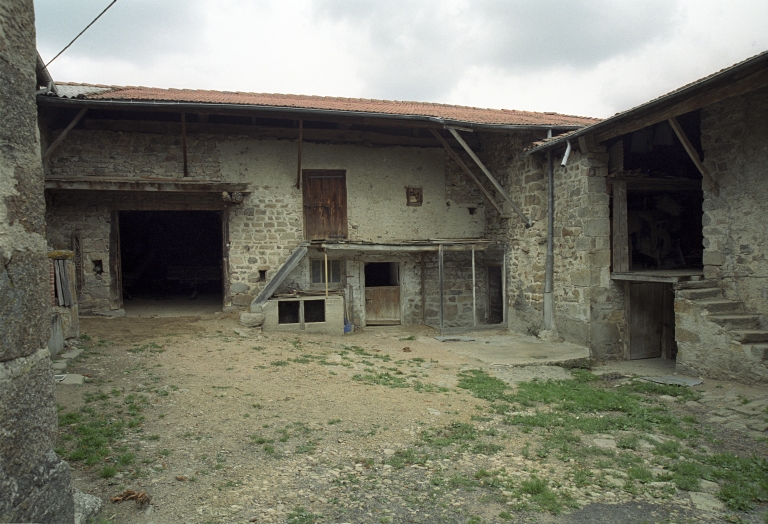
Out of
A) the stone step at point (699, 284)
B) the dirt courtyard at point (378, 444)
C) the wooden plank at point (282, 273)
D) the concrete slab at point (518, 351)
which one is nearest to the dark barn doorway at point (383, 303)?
the wooden plank at point (282, 273)

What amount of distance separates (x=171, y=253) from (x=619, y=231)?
13443 millimetres

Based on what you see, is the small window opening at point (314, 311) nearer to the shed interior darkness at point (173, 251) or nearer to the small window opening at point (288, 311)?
the small window opening at point (288, 311)

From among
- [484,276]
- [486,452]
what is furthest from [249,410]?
[484,276]

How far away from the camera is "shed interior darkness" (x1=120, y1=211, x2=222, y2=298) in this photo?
15695mm

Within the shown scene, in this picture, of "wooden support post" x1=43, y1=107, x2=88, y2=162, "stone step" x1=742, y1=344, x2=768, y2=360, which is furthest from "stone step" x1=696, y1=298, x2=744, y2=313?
"wooden support post" x1=43, y1=107, x2=88, y2=162

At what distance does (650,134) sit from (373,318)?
6.56 m

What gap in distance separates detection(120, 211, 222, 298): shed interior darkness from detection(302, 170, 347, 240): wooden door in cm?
599

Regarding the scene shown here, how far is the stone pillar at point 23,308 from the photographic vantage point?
71.2 inches

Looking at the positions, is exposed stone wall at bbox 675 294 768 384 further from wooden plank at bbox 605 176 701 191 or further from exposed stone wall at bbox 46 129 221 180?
exposed stone wall at bbox 46 129 221 180

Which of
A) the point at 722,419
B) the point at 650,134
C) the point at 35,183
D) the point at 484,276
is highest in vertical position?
the point at 650,134

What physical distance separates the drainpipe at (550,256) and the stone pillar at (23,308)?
28.5ft

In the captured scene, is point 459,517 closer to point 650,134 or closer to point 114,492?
point 114,492

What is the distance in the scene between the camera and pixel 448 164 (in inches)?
455

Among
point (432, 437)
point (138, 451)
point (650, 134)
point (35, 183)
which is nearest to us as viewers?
point (35, 183)
